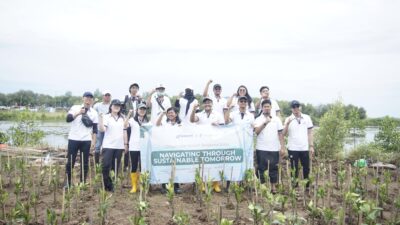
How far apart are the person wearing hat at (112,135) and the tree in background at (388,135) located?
9.94 metres

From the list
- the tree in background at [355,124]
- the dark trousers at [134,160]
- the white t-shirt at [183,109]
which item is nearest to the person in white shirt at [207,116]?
the white t-shirt at [183,109]

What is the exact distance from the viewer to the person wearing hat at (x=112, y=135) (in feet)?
25.2

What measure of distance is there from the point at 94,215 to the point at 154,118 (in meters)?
2.90

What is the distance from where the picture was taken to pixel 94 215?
6285 mm

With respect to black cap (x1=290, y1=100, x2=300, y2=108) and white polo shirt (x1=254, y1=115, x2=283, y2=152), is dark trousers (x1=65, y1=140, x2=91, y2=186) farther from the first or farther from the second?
black cap (x1=290, y1=100, x2=300, y2=108)

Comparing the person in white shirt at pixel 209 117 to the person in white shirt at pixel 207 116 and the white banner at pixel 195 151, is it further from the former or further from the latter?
the white banner at pixel 195 151

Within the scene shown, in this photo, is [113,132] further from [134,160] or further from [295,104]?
[295,104]

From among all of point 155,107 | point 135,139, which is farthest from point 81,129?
point 155,107

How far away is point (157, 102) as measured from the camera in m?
8.55

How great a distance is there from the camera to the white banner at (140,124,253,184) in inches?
309

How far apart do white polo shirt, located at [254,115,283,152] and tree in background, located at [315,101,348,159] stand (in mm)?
5405

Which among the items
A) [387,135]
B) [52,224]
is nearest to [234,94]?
[52,224]

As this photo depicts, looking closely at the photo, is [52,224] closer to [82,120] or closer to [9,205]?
[9,205]

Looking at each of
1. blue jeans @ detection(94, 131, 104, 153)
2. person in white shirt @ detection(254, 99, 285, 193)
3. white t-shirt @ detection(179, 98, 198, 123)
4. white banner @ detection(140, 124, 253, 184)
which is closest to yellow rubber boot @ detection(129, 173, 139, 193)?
white banner @ detection(140, 124, 253, 184)
